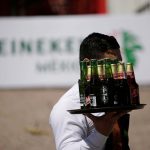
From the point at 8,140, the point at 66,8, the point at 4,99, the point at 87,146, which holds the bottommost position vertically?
the point at 87,146

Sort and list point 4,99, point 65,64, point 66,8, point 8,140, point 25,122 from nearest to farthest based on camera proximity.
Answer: point 8,140
point 25,122
point 4,99
point 65,64
point 66,8

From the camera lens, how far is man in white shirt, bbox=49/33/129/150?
2656 millimetres

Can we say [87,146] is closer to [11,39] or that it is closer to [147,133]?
[147,133]

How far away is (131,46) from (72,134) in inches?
372

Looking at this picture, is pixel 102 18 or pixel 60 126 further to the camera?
pixel 102 18

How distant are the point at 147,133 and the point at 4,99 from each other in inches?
132

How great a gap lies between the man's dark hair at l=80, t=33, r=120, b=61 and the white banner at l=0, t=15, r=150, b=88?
9211 mm

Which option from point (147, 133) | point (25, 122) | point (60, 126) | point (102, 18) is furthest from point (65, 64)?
point (60, 126)

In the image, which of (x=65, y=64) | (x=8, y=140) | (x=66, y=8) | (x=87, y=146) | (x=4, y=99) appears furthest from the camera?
(x=66, y=8)

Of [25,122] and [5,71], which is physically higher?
[5,71]

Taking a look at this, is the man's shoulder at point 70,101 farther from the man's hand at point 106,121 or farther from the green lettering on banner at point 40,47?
the green lettering on banner at point 40,47

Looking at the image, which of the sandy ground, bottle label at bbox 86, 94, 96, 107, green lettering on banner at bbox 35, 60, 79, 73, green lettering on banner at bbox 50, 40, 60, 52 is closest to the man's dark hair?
bottle label at bbox 86, 94, 96, 107

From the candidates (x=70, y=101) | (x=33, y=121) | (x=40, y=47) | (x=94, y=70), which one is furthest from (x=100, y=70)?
(x=40, y=47)

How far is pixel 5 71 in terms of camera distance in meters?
12.3
